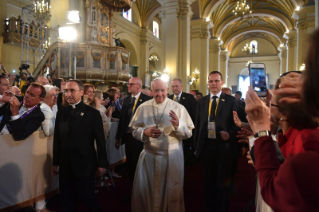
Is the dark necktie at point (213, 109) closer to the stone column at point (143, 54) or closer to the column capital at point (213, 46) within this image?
the stone column at point (143, 54)

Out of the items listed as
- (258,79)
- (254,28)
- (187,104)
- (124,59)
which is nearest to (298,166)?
(258,79)

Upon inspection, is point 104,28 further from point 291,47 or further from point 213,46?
point 291,47

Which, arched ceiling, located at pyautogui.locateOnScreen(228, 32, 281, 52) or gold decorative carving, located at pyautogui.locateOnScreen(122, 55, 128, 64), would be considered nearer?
gold decorative carving, located at pyautogui.locateOnScreen(122, 55, 128, 64)

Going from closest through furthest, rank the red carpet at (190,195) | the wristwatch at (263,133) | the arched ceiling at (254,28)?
1. the wristwatch at (263,133)
2. the red carpet at (190,195)
3. the arched ceiling at (254,28)

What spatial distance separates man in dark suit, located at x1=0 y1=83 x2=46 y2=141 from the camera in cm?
314

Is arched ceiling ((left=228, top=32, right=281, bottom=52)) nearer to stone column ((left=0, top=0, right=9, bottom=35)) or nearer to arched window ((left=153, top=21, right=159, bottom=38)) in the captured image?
arched window ((left=153, top=21, right=159, bottom=38))

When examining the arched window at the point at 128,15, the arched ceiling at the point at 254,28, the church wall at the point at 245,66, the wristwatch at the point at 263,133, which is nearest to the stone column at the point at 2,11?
the arched window at the point at 128,15

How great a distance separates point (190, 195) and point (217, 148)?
5.00 ft

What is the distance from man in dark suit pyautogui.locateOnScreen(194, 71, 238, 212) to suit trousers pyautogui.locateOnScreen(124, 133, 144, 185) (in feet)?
3.35

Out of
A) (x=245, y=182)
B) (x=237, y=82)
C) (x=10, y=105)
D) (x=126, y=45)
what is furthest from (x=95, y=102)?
(x=237, y=82)

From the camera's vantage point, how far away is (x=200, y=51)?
19.2 meters

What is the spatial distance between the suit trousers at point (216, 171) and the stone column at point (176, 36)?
1124 cm

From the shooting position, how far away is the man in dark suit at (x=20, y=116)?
3.14 metres

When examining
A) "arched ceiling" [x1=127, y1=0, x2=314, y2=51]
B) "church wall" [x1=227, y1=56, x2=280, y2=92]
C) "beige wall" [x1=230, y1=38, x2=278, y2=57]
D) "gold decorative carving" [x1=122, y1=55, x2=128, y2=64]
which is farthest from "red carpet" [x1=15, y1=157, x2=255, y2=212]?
"beige wall" [x1=230, y1=38, x2=278, y2=57]
